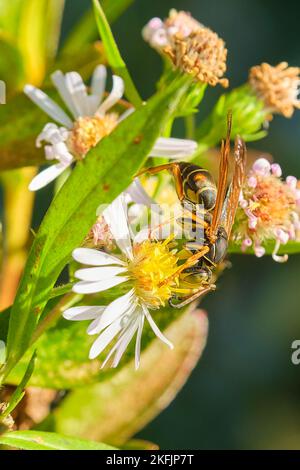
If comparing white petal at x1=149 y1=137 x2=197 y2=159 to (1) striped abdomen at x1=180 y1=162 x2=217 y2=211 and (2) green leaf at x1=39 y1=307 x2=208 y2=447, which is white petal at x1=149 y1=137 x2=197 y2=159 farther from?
(2) green leaf at x1=39 y1=307 x2=208 y2=447

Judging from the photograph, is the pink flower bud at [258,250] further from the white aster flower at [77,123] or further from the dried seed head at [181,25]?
the dried seed head at [181,25]

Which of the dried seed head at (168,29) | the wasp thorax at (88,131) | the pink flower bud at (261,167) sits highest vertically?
the dried seed head at (168,29)

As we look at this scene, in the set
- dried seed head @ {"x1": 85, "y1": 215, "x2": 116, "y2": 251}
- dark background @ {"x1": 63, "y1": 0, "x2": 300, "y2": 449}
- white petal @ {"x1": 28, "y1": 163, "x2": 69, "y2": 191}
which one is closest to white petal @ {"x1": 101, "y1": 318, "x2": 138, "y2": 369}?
dried seed head @ {"x1": 85, "y1": 215, "x2": 116, "y2": 251}

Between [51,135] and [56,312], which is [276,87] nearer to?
[51,135]

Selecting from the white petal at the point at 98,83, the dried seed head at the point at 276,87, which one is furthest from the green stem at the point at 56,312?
the dried seed head at the point at 276,87

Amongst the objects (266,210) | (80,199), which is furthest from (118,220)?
(266,210)

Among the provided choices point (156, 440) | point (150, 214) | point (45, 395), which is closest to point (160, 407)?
point (45, 395)
